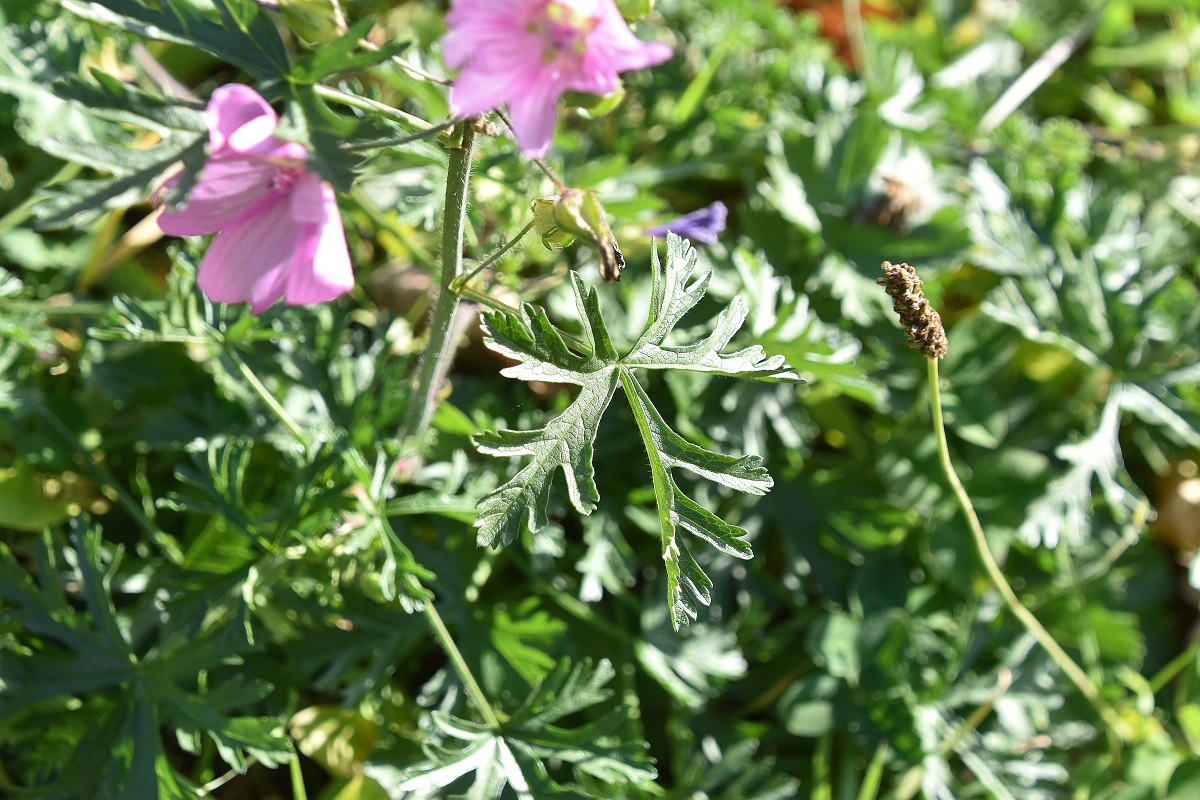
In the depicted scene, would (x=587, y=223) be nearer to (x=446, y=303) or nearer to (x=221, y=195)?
(x=446, y=303)

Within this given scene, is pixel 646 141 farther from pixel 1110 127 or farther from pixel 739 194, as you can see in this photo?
pixel 1110 127

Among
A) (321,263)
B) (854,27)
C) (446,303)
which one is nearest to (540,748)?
(446,303)

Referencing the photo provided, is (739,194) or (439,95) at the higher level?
(439,95)

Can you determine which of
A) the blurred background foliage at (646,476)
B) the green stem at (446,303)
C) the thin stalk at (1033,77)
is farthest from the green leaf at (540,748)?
the thin stalk at (1033,77)

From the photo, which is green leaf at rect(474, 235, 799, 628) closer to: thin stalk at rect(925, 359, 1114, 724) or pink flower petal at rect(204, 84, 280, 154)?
pink flower petal at rect(204, 84, 280, 154)

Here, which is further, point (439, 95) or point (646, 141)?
point (646, 141)

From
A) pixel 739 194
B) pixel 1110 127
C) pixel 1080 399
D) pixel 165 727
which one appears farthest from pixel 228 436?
pixel 1110 127
